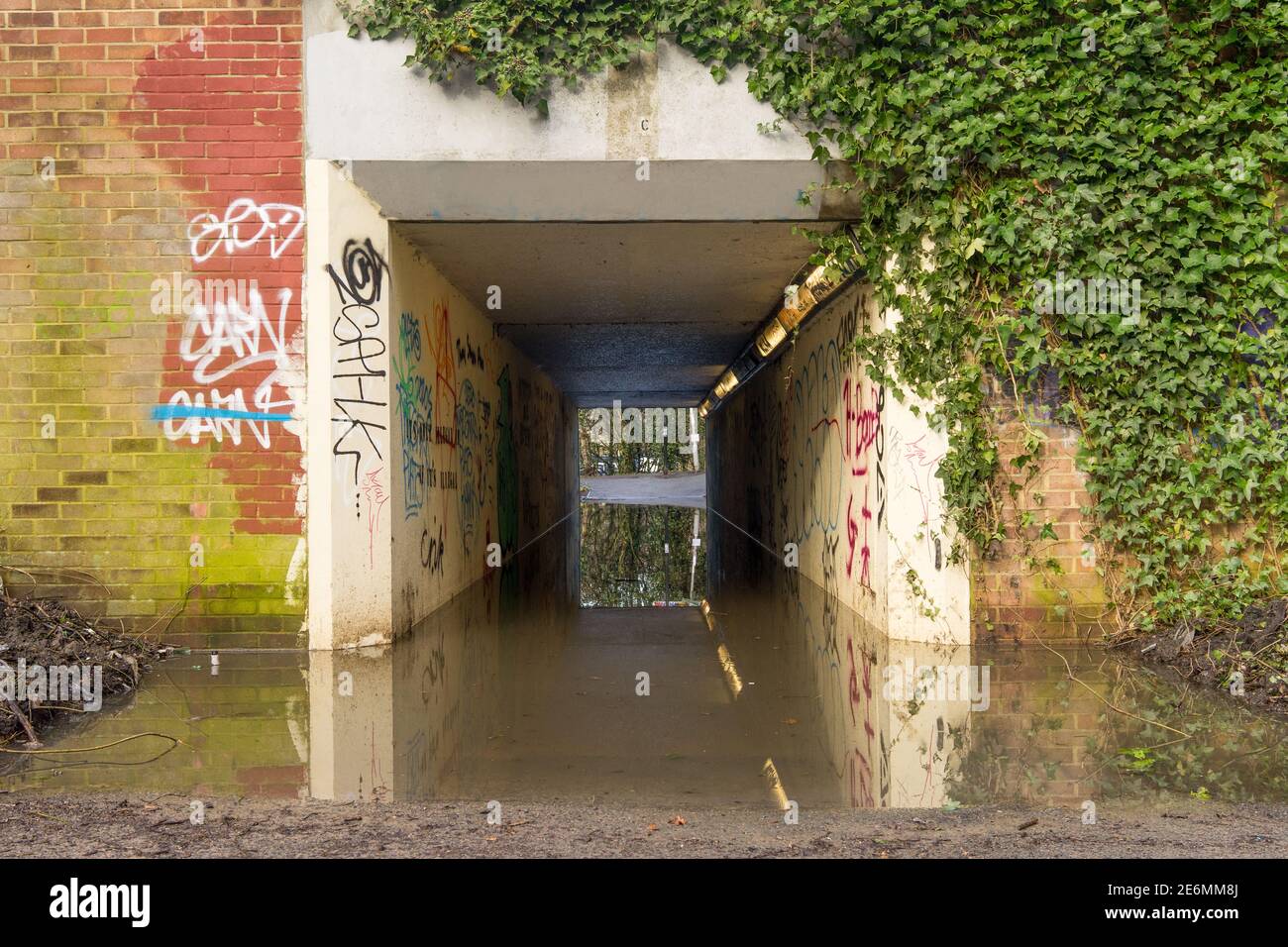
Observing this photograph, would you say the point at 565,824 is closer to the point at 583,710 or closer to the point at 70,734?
the point at 583,710

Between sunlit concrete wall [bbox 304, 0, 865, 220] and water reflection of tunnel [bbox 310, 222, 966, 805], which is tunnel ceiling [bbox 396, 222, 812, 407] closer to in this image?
Answer: water reflection of tunnel [bbox 310, 222, 966, 805]

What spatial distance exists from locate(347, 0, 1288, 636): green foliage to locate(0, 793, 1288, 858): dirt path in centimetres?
358

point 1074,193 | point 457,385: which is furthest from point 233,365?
point 1074,193

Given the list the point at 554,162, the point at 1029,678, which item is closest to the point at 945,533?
the point at 1029,678

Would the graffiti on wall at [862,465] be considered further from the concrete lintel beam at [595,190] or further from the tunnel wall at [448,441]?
the tunnel wall at [448,441]

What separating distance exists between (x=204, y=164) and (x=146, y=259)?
2.50 ft

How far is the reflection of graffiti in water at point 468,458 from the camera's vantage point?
11.0 m

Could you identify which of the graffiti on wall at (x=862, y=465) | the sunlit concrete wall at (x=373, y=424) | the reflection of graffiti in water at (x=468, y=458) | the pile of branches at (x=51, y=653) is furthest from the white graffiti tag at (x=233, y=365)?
the graffiti on wall at (x=862, y=465)

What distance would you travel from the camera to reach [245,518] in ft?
24.8

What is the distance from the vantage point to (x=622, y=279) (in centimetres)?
1017

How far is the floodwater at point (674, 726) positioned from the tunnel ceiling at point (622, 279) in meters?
3.08

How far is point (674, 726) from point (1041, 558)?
11.0 feet

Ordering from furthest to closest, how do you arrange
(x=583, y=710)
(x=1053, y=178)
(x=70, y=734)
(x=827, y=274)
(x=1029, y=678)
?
(x=827, y=274) < (x=1053, y=178) < (x=1029, y=678) < (x=583, y=710) < (x=70, y=734)

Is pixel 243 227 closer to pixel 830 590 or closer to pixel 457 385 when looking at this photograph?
pixel 457 385
